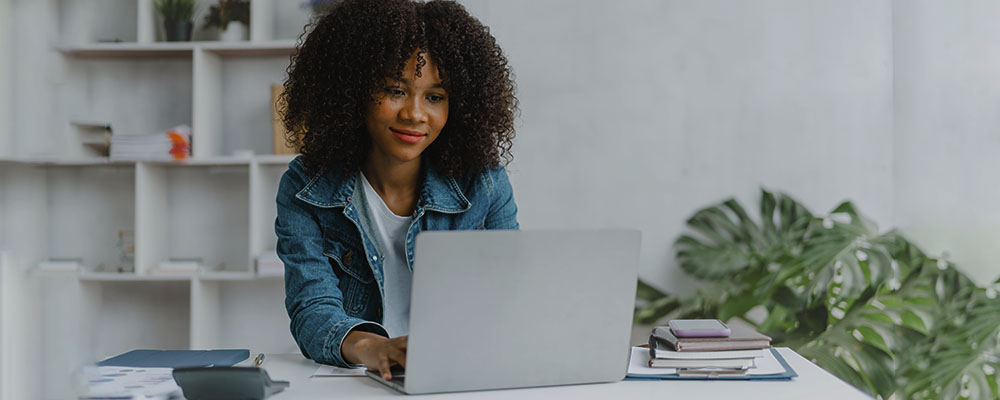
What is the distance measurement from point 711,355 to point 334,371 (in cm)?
55

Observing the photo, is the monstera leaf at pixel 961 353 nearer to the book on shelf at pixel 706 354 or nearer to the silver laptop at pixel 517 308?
the book on shelf at pixel 706 354

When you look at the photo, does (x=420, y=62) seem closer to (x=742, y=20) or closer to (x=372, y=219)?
(x=372, y=219)

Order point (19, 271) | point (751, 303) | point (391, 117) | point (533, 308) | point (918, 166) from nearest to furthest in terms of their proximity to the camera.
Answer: point (19, 271), point (533, 308), point (391, 117), point (751, 303), point (918, 166)

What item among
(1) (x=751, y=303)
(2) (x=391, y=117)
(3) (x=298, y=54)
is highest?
(3) (x=298, y=54)

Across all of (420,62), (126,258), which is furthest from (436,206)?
(126,258)

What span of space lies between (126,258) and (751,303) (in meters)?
2.27

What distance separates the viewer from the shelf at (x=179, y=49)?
290 cm

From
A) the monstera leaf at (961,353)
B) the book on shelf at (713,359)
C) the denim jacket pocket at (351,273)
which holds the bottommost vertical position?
the monstera leaf at (961,353)

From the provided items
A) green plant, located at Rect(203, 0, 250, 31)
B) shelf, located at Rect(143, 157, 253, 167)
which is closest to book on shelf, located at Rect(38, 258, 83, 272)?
shelf, located at Rect(143, 157, 253, 167)

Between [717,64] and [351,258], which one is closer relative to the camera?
[351,258]

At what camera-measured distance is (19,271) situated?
1.88 feet

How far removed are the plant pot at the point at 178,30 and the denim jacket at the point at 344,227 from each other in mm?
1710

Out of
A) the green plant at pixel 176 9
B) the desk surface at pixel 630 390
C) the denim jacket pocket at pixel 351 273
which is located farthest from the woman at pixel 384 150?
Result: the green plant at pixel 176 9

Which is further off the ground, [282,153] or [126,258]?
[282,153]
